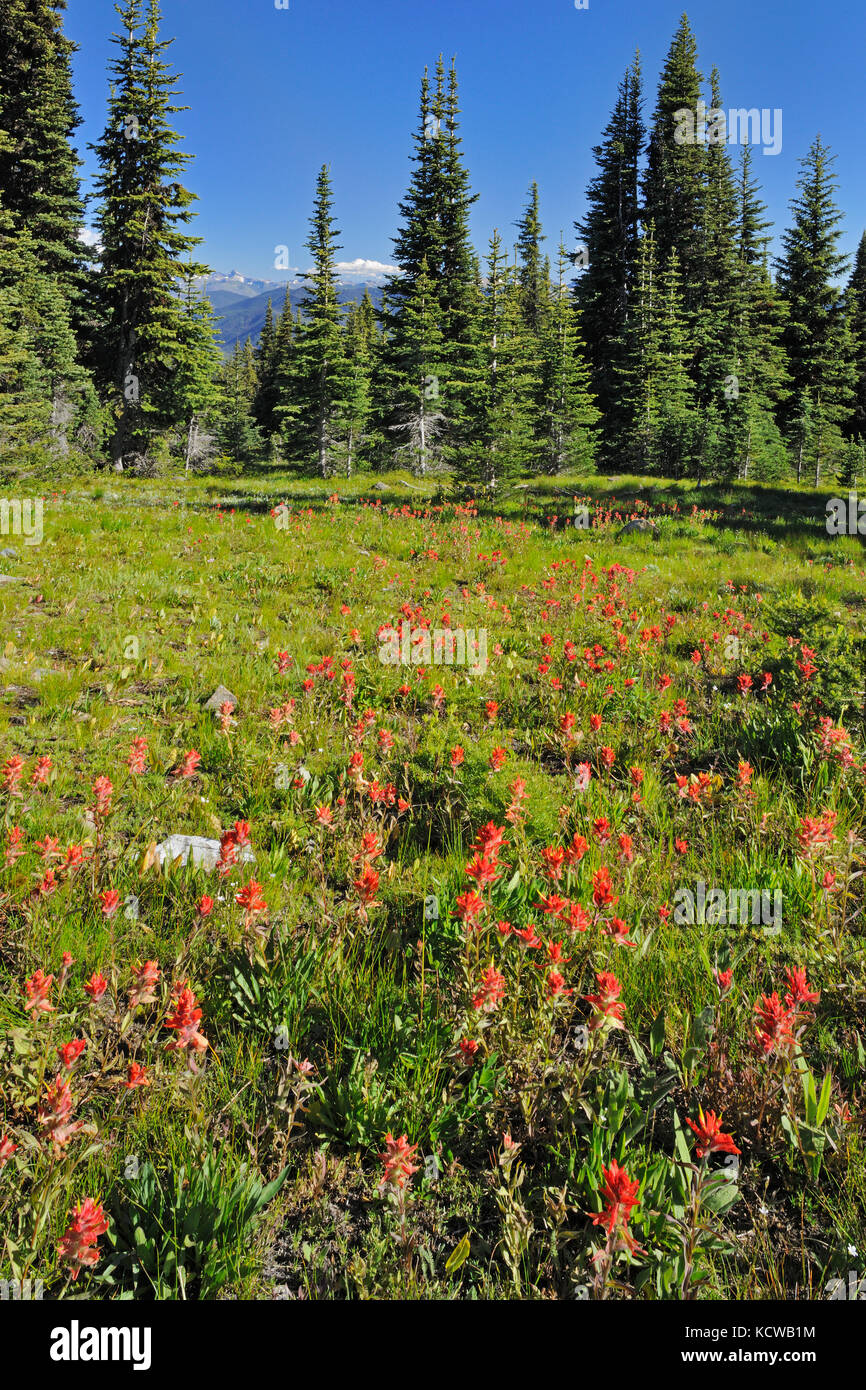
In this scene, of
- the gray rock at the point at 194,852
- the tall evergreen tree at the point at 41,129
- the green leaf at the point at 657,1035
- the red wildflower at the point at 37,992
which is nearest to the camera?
the red wildflower at the point at 37,992

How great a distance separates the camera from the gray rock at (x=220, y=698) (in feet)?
20.3

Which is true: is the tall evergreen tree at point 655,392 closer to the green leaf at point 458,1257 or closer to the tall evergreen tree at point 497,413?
the tall evergreen tree at point 497,413

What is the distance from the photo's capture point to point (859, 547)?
13.5m

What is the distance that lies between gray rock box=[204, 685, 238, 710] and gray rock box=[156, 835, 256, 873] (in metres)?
2.05

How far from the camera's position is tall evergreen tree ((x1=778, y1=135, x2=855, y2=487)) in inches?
1400

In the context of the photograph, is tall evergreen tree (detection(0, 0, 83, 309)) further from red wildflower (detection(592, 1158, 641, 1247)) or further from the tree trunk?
red wildflower (detection(592, 1158, 641, 1247))

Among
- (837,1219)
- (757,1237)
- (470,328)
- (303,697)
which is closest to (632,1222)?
(757,1237)

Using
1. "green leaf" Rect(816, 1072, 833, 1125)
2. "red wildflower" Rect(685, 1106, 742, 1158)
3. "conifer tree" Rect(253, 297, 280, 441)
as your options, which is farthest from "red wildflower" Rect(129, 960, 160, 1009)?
"conifer tree" Rect(253, 297, 280, 441)

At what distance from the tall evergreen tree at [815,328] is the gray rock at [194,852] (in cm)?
3981

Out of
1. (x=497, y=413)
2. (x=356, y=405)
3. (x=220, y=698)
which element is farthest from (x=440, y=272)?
(x=220, y=698)

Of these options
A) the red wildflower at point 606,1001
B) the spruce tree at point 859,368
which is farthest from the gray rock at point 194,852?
the spruce tree at point 859,368

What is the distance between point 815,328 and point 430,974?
1891 inches

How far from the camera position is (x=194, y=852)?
13.5ft
